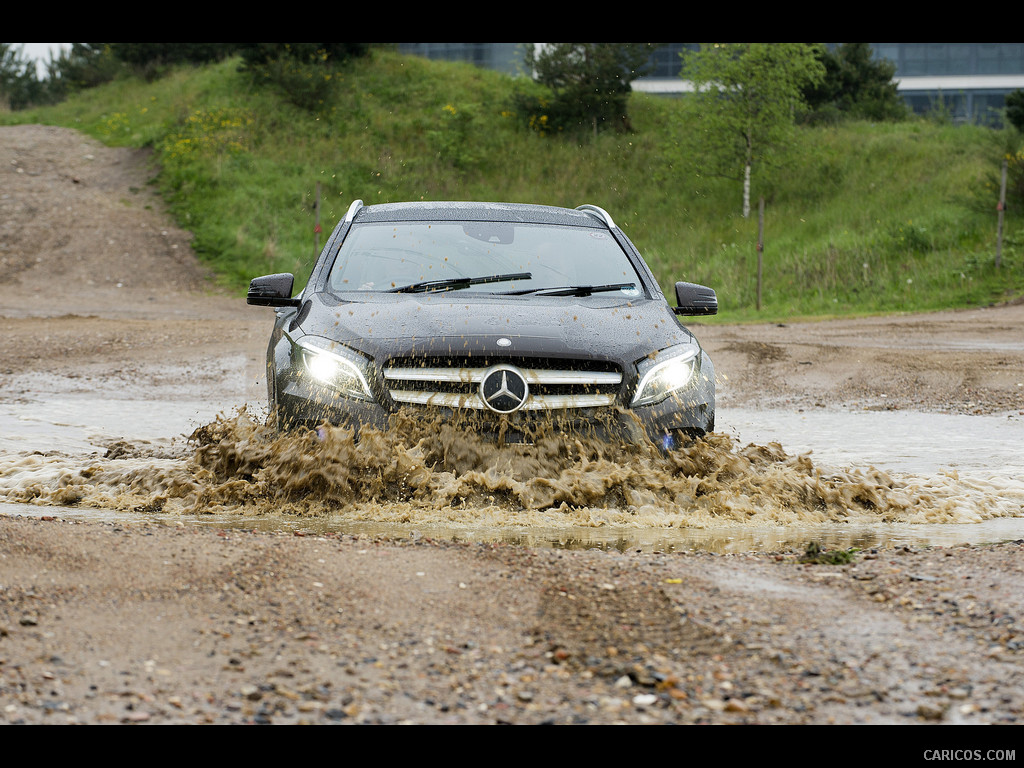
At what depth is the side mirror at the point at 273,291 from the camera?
5.96 meters

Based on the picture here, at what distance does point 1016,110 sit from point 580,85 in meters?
13.4

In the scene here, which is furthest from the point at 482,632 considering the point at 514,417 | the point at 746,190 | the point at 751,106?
the point at 751,106

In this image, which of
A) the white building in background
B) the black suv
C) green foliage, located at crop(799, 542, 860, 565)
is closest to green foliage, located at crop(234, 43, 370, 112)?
the white building in background

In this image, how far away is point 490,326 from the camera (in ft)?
16.7

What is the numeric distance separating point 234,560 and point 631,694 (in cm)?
162

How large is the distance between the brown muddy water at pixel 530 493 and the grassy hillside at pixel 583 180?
17649 mm

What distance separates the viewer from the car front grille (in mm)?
4930

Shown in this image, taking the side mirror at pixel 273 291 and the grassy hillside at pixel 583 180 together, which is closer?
the side mirror at pixel 273 291

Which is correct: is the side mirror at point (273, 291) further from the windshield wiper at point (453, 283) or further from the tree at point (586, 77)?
the tree at point (586, 77)

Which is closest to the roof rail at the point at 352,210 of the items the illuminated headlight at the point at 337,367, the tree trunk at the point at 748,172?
the illuminated headlight at the point at 337,367

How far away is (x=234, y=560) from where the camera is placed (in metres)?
3.76

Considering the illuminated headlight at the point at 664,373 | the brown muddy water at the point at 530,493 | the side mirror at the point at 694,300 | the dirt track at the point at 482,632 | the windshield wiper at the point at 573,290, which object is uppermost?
the windshield wiper at the point at 573,290

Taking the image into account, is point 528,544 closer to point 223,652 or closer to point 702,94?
point 223,652

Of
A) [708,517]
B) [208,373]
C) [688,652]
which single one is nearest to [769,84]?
[208,373]
